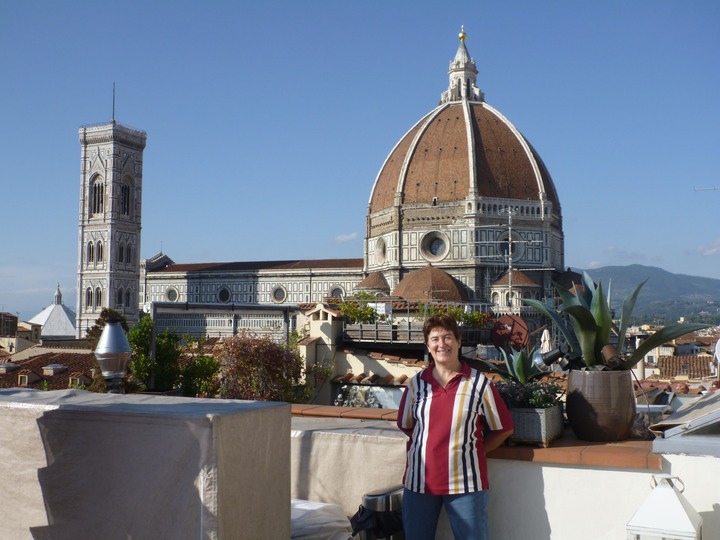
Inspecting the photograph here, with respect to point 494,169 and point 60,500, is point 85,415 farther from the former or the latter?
point 494,169

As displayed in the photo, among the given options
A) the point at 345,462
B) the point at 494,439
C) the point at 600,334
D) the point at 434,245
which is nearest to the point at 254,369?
the point at 345,462

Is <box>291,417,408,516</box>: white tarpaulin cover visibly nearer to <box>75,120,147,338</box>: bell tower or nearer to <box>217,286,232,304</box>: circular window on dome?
<box>217,286,232,304</box>: circular window on dome

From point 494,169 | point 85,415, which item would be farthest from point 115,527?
point 494,169

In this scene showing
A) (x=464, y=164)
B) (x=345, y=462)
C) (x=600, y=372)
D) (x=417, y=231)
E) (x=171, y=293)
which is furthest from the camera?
(x=171, y=293)

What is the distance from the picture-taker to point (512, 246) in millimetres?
51250

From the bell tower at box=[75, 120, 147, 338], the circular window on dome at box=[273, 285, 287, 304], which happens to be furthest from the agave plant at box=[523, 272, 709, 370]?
the bell tower at box=[75, 120, 147, 338]

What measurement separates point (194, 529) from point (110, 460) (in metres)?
0.40

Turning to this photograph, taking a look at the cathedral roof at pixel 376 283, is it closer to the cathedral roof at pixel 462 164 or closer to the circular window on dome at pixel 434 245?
the circular window on dome at pixel 434 245

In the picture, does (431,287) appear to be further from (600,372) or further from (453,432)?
(453,432)

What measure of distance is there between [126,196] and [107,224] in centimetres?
327

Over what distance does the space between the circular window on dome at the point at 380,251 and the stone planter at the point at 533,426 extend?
50.8 metres

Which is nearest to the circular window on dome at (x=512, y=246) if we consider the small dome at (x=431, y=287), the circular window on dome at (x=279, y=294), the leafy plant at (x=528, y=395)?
the small dome at (x=431, y=287)

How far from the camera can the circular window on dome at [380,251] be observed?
178 ft

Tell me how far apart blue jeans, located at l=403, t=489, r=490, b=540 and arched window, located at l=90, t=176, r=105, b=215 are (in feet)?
212
